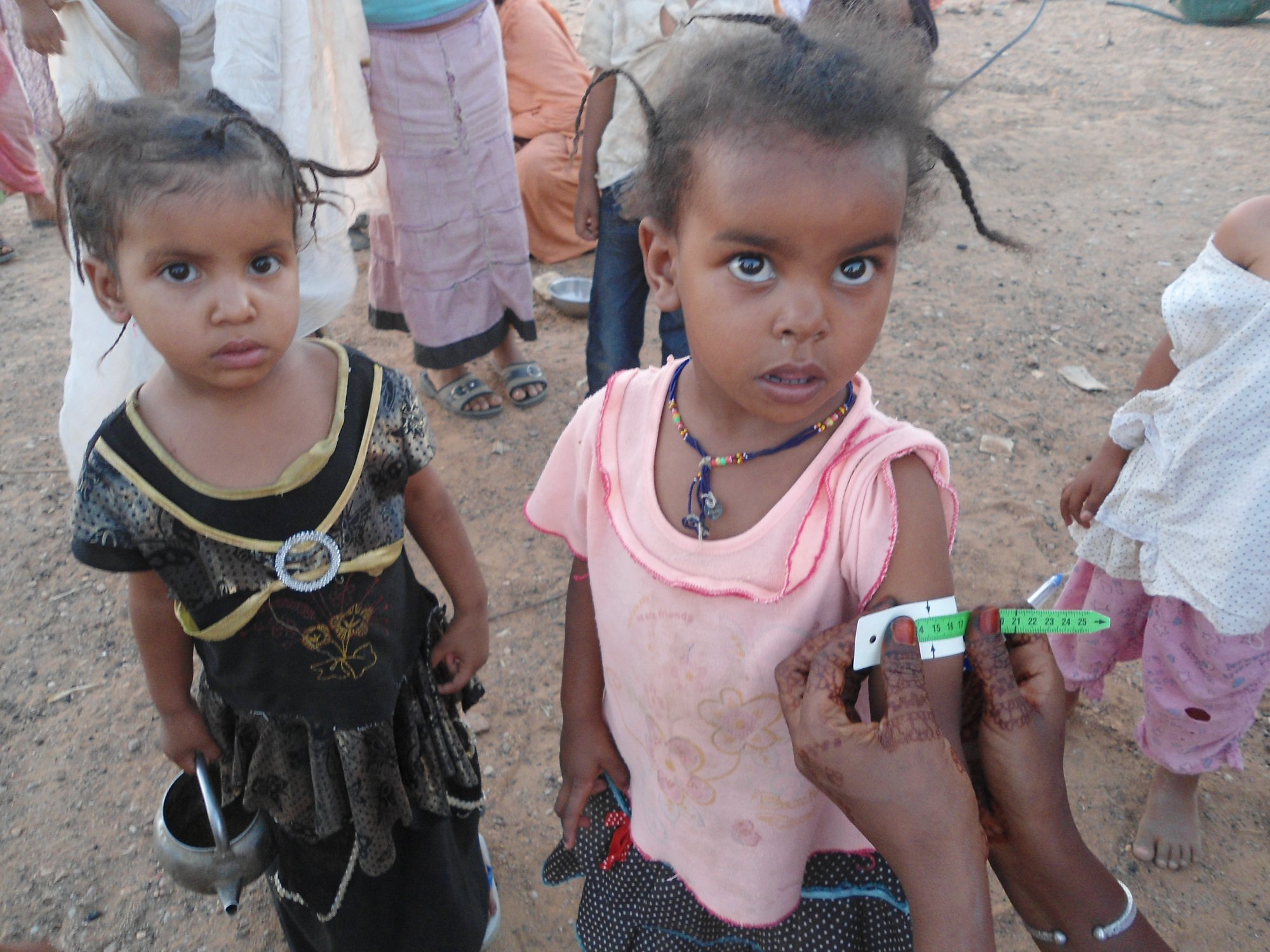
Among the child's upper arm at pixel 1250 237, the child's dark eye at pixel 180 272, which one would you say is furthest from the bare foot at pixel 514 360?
the child's upper arm at pixel 1250 237

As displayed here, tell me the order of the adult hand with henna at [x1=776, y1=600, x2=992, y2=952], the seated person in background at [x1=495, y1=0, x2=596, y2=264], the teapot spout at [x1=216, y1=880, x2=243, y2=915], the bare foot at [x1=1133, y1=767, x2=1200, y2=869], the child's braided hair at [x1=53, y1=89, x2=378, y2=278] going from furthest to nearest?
1. the seated person in background at [x1=495, y1=0, x2=596, y2=264]
2. the bare foot at [x1=1133, y1=767, x2=1200, y2=869]
3. the teapot spout at [x1=216, y1=880, x2=243, y2=915]
4. the child's braided hair at [x1=53, y1=89, x2=378, y2=278]
5. the adult hand with henna at [x1=776, y1=600, x2=992, y2=952]

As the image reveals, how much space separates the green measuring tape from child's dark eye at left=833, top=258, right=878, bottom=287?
387 millimetres

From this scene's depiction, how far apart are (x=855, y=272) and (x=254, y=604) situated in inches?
36.6

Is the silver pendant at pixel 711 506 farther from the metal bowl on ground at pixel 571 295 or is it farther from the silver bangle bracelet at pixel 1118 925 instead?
the metal bowl on ground at pixel 571 295

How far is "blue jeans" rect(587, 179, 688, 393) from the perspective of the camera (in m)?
2.98

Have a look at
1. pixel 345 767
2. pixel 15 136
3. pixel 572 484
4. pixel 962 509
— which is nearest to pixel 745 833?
pixel 572 484

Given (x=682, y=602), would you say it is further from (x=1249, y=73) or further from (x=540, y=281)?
(x=1249, y=73)

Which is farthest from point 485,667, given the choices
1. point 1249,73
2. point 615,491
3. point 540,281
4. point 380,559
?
point 1249,73

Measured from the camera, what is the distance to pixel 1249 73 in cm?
695

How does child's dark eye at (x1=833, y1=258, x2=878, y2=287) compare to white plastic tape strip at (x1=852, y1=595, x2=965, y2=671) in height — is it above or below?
above

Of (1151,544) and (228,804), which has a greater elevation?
(1151,544)

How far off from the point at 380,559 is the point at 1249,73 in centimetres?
818

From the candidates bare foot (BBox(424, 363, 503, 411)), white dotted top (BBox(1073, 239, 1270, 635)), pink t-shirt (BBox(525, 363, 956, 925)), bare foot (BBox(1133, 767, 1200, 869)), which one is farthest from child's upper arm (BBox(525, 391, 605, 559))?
bare foot (BBox(424, 363, 503, 411))

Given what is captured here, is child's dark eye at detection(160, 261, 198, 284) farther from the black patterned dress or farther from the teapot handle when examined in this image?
the teapot handle
